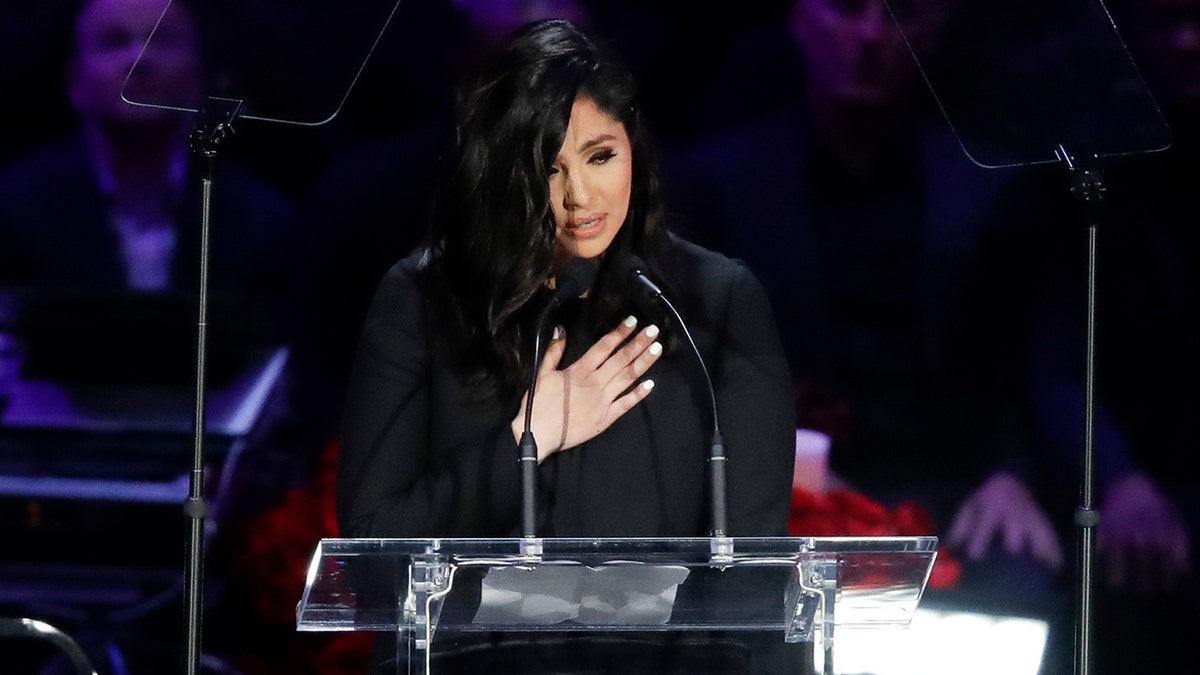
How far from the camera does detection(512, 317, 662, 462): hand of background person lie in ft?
8.48

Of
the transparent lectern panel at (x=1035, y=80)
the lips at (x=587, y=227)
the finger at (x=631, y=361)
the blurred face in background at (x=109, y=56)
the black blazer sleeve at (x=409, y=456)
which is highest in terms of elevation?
the blurred face in background at (x=109, y=56)

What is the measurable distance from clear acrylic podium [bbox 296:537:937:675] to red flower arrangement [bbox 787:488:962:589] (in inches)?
69.0

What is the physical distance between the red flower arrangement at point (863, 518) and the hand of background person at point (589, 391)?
1209mm

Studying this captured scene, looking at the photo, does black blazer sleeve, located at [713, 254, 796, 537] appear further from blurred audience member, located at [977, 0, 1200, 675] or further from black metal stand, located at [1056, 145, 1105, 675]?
blurred audience member, located at [977, 0, 1200, 675]

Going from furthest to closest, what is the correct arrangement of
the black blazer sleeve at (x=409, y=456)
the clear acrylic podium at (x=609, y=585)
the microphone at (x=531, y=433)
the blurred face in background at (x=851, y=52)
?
the blurred face in background at (x=851, y=52), the black blazer sleeve at (x=409, y=456), the microphone at (x=531, y=433), the clear acrylic podium at (x=609, y=585)

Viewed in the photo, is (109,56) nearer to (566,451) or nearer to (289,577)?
(289,577)

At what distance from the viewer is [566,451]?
2.69 meters

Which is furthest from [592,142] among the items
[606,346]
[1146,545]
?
[1146,545]

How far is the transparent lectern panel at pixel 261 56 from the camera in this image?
257 cm

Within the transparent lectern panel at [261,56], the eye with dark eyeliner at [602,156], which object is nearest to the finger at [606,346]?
the eye with dark eyeliner at [602,156]

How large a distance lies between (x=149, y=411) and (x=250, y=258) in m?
0.41

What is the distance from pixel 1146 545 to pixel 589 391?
5.93ft

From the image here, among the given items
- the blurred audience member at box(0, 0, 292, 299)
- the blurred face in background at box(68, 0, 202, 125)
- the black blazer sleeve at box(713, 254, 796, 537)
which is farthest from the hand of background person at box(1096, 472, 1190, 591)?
the blurred face in background at box(68, 0, 202, 125)

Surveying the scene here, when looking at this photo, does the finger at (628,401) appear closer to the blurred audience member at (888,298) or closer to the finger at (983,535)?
the blurred audience member at (888,298)
